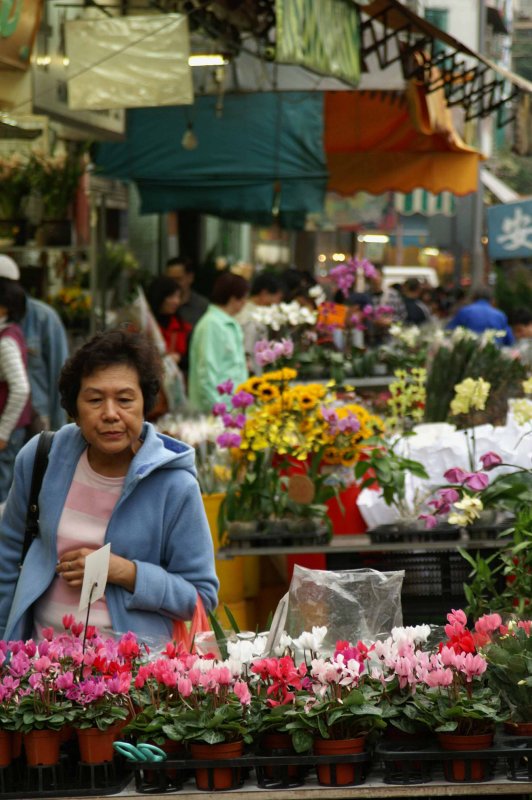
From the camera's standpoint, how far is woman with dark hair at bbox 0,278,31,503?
812cm

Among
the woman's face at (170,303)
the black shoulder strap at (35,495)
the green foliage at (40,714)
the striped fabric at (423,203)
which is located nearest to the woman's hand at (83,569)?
the black shoulder strap at (35,495)

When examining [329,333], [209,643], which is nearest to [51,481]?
[209,643]

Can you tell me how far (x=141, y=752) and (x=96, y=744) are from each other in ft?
0.40

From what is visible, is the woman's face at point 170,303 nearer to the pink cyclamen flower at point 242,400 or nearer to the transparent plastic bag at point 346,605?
the pink cyclamen flower at point 242,400

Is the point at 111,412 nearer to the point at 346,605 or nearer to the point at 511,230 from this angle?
the point at 346,605

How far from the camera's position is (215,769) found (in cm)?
317

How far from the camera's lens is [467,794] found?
10.4 feet

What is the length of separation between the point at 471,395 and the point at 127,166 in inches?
293

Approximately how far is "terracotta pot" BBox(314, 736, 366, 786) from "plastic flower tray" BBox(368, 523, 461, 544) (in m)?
3.27

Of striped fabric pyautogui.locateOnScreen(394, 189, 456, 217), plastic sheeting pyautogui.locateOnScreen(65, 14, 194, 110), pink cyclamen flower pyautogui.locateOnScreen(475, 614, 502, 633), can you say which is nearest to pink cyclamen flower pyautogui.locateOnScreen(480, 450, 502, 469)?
pink cyclamen flower pyautogui.locateOnScreen(475, 614, 502, 633)

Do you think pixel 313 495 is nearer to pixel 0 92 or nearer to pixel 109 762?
pixel 0 92

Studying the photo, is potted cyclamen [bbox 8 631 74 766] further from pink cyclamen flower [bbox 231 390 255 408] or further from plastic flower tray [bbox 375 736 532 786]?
pink cyclamen flower [bbox 231 390 255 408]

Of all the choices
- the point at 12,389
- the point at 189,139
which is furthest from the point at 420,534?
the point at 189,139

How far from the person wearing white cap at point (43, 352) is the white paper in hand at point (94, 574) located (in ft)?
17.5
